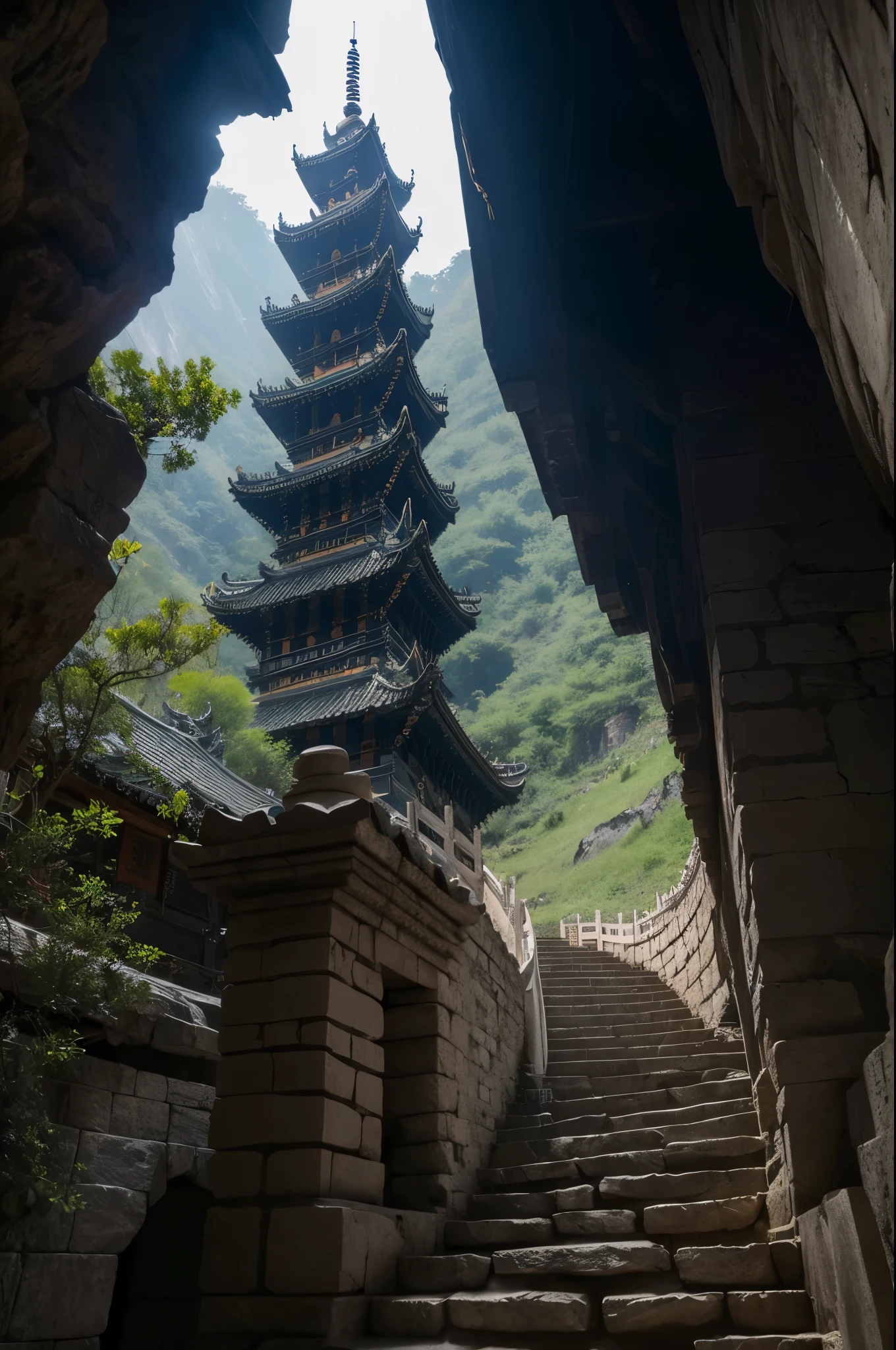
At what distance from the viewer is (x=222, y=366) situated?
8850cm

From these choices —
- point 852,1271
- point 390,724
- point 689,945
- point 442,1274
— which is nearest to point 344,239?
point 390,724

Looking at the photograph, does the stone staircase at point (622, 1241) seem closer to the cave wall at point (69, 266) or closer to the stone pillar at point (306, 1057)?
the stone pillar at point (306, 1057)

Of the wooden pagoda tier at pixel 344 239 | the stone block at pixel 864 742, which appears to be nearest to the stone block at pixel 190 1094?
the stone block at pixel 864 742

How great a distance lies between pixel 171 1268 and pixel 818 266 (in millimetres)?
6283

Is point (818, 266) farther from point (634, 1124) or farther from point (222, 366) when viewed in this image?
point (222, 366)

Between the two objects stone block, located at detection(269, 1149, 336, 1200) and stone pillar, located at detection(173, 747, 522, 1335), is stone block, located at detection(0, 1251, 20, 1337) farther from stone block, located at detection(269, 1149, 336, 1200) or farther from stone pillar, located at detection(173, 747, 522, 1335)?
stone block, located at detection(269, 1149, 336, 1200)

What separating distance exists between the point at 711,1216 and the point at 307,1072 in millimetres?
1998

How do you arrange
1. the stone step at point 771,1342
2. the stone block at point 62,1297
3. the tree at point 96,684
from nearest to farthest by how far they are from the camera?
the stone step at point 771,1342
the stone block at point 62,1297
the tree at point 96,684

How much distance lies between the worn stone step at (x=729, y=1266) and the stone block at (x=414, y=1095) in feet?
5.16

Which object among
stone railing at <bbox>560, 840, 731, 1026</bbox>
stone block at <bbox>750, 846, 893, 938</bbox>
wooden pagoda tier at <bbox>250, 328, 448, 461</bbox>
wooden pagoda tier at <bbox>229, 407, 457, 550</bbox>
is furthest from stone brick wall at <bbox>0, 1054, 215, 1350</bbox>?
wooden pagoda tier at <bbox>250, 328, 448, 461</bbox>

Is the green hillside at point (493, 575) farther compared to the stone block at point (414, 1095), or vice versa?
the green hillside at point (493, 575)

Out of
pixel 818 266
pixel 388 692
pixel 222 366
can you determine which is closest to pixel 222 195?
pixel 222 366

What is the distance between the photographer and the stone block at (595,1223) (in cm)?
466

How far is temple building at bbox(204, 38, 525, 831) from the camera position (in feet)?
71.7
